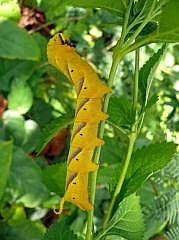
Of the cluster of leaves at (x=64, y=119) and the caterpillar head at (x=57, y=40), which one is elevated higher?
the caterpillar head at (x=57, y=40)

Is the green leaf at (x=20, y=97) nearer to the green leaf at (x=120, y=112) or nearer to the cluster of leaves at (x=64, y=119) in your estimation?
the cluster of leaves at (x=64, y=119)

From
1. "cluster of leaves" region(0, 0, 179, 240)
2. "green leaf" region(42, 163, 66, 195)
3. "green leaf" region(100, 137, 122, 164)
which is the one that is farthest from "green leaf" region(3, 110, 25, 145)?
"green leaf" region(42, 163, 66, 195)

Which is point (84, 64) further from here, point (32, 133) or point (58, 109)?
point (58, 109)

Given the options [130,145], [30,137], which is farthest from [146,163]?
[30,137]

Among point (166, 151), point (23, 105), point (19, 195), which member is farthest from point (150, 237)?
point (23, 105)

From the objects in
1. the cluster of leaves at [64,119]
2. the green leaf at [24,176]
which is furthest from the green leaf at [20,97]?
the green leaf at [24,176]

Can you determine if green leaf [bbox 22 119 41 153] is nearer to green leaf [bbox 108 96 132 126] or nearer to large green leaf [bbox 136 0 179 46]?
green leaf [bbox 108 96 132 126]

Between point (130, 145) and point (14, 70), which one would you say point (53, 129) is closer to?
point (130, 145)
